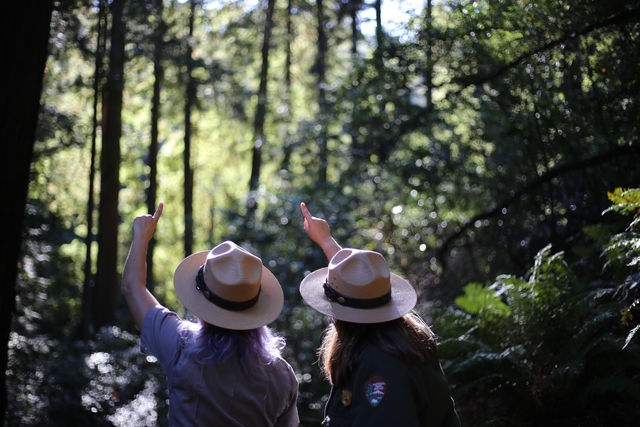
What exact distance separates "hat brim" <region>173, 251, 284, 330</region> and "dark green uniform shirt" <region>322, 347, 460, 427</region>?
0.58 meters

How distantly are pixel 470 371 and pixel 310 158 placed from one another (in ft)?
39.3

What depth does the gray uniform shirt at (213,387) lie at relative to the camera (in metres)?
3.06

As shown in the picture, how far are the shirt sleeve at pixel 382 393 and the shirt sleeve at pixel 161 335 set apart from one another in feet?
3.39

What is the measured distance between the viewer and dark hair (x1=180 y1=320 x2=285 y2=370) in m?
3.10

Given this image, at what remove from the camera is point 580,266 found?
271 inches

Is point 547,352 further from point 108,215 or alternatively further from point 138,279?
point 108,215

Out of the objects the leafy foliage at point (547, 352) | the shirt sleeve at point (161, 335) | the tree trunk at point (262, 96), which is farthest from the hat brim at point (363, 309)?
the tree trunk at point (262, 96)

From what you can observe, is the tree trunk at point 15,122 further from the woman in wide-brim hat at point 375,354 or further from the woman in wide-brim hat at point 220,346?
the woman in wide-brim hat at point 375,354

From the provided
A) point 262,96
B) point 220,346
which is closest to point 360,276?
point 220,346

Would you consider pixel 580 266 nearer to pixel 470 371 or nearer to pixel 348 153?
pixel 470 371

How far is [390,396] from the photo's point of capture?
2549mm

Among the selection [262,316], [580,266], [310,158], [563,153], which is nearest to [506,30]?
[563,153]

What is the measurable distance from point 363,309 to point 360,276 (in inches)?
6.7

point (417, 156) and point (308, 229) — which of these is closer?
point (308, 229)
